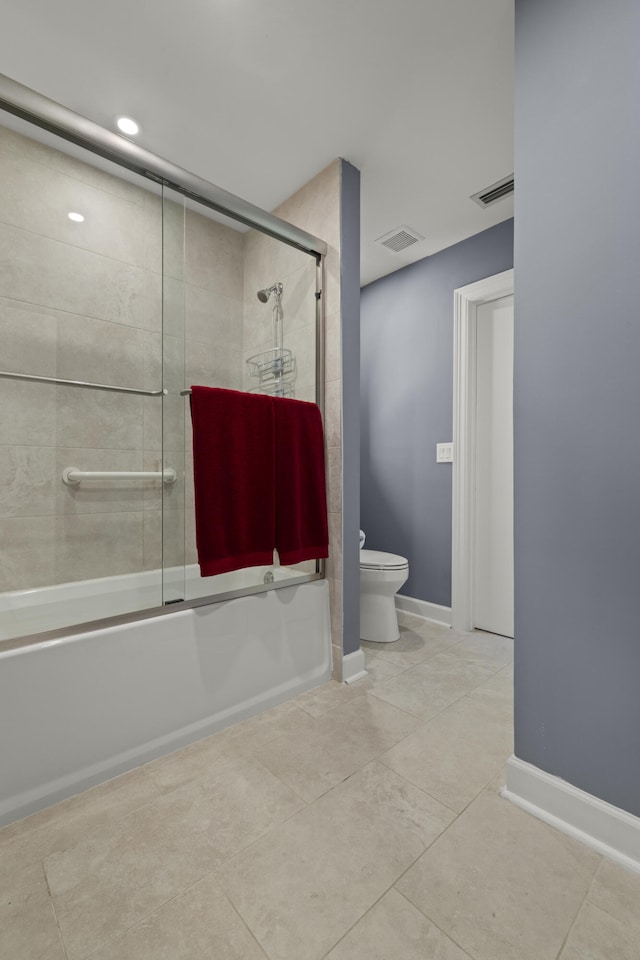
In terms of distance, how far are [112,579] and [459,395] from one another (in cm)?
209

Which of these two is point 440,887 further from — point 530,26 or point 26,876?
point 530,26

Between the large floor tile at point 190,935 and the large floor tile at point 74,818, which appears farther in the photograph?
the large floor tile at point 74,818

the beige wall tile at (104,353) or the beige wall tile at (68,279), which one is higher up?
the beige wall tile at (68,279)

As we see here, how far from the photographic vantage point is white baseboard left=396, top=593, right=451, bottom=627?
2721mm

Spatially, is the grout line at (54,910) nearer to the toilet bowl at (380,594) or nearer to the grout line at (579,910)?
the grout line at (579,910)

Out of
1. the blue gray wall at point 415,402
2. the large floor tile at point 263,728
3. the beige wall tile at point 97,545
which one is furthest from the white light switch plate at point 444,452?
the beige wall tile at point 97,545

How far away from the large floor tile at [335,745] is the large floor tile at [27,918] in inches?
24.2

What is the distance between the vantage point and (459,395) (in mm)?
2637

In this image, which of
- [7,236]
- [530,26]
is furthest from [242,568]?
[530,26]

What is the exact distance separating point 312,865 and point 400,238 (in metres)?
2.88

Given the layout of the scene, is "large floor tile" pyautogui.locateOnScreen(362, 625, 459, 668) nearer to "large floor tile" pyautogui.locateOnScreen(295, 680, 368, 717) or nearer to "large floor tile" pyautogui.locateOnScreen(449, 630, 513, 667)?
"large floor tile" pyautogui.locateOnScreen(449, 630, 513, 667)

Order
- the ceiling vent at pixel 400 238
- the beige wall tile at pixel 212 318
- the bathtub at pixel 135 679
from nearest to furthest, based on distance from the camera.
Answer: the bathtub at pixel 135 679 < the beige wall tile at pixel 212 318 < the ceiling vent at pixel 400 238

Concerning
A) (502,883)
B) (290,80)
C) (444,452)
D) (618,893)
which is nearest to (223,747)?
(502,883)

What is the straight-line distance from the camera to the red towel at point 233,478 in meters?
1.57
